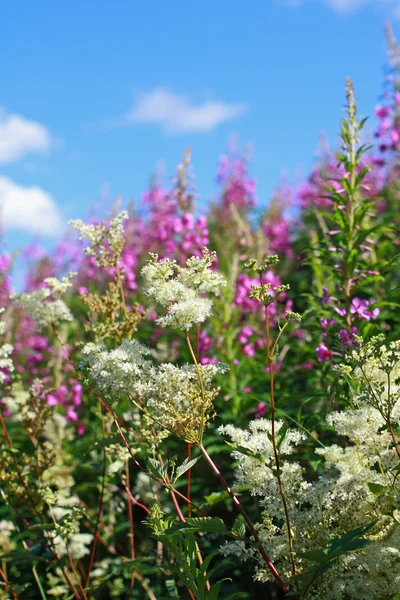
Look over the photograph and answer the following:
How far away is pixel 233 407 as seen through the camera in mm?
4547

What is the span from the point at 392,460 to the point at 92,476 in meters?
3.63

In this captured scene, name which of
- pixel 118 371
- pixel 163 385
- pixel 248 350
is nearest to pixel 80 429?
pixel 248 350

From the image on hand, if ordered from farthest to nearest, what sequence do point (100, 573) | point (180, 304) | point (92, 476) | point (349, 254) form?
point (92, 476) → point (100, 573) → point (349, 254) → point (180, 304)

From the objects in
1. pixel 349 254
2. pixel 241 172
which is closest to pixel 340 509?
pixel 349 254

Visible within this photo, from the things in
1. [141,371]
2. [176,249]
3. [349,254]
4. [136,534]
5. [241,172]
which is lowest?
[136,534]

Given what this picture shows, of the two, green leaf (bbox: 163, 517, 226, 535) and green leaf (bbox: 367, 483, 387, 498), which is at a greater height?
green leaf (bbox: 367, 483, 387, 498)

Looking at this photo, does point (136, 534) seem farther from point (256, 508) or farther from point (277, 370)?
point (277, 370)

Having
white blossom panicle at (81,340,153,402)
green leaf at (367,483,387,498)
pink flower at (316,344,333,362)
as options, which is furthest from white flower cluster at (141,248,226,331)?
pink flower at (316,344,333,362)

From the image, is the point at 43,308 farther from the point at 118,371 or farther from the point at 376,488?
the point at 376,488

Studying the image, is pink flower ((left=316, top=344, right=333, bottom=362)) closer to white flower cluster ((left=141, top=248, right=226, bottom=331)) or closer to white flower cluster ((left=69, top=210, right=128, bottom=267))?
white flower cluster ((left=69, top=210, right=128, bottom=267))

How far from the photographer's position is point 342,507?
210 centimetres

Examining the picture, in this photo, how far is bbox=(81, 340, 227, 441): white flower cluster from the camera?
2021mm

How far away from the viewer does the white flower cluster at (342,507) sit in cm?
204

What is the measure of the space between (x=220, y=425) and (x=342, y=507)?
1.57 m
